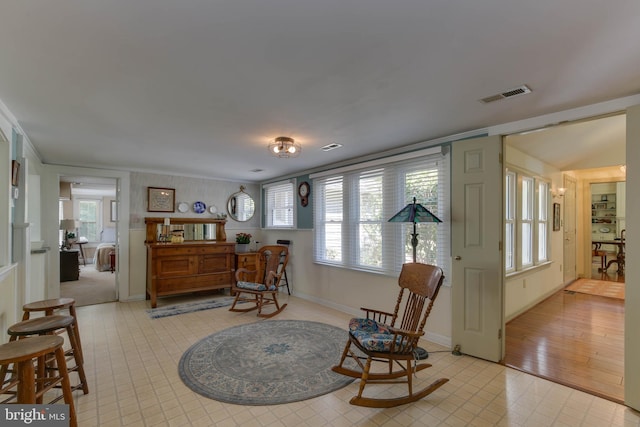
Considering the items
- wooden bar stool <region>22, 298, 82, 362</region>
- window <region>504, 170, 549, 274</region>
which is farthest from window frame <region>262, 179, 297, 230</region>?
wooden bar stool <region>22, 298, 82, 362</region>

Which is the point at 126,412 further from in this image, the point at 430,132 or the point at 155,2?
the point at 430,132

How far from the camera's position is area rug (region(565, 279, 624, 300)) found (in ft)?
17.5

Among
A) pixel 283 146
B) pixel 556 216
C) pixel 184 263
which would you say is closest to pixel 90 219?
pixel 184 263

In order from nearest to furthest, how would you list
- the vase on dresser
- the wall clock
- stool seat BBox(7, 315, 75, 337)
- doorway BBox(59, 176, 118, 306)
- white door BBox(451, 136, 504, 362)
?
stool seat BBox(7, 315, 75, 337)
white door BBox(451, 136, 504, 362)
the wall clock
the vase on dresser
doorway BBox(59, 176, 118, 306)

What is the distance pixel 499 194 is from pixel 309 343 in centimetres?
243

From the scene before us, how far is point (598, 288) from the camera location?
575cm

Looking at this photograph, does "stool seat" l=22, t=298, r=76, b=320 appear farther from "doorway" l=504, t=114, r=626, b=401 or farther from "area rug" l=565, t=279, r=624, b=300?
"area rug" l=565, t=279, r=624, b=300

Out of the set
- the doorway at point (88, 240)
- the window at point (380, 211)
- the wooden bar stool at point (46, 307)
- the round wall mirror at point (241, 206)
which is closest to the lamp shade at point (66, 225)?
the doorway at point (88, 240)

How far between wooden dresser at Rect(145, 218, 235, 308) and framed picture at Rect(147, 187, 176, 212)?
25 cm

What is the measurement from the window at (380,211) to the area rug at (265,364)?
1.15 meters

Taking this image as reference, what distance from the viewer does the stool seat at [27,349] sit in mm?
1435

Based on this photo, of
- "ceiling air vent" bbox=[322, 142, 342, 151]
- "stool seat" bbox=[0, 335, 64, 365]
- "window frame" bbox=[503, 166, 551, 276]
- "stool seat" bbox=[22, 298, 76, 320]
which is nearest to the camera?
"stool seat" bbox=[0, 335, 64, 365]

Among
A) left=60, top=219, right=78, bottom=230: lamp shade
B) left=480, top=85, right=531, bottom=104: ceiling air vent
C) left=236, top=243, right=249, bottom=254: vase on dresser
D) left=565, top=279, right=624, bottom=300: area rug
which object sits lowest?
left=565, top=279, right=624, bottom=300: area rug

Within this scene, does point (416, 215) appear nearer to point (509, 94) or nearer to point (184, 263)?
point (509, 94)
